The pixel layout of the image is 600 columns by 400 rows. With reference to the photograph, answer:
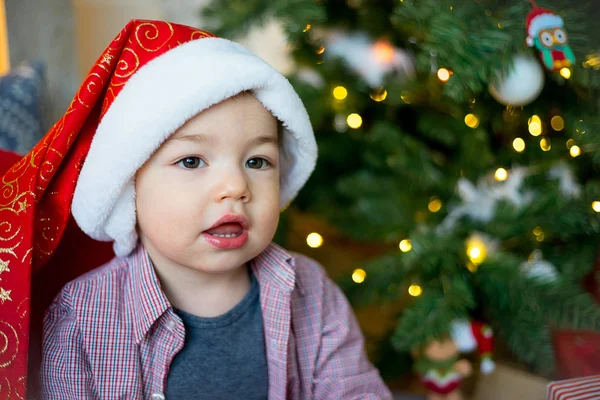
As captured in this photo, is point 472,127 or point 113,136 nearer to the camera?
point 113,136

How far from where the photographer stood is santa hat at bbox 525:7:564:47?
914 mm

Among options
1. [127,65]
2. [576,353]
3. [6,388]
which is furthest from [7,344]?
[576,353]

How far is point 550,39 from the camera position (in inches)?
35.7

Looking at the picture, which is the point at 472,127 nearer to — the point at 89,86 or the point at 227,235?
the point at 227,235

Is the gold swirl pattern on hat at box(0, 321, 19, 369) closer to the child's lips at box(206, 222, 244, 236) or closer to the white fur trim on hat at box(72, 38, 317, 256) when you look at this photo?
the white fur trim on hat at box(72, 38, 317, 256)

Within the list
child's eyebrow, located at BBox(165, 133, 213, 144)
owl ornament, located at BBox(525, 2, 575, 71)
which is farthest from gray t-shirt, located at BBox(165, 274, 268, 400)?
owl ornament, located at BBox(525, 2, 575, 71)

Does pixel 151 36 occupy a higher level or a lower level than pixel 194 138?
higher

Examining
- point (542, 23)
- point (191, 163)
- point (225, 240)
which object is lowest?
point (225, 240)

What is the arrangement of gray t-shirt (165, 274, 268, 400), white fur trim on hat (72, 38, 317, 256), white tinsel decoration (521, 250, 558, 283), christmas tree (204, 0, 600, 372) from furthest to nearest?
white tinsel decoration (521, 250, 558, 283)
christmas tree (204, 0, 600, 372)
gray t-shirt (165, 274, 268, 400)
white fur trim on hat (72, 38, 317, 256)

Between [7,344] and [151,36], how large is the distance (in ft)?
1.43

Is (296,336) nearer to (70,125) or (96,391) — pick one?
(96,391)

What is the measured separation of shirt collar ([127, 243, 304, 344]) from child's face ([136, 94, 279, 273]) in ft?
0.18

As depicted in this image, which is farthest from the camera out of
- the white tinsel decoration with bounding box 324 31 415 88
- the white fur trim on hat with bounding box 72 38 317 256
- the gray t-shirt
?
the white tinsel decoration with bounding box 324 31 415 88

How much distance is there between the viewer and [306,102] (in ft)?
4.15
